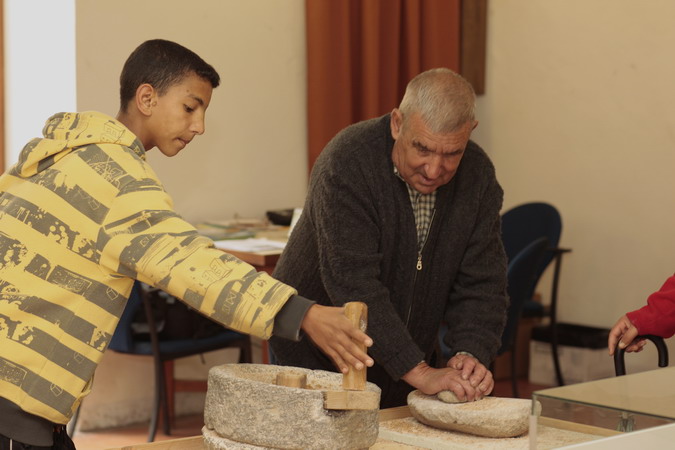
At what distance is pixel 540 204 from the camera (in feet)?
14.9

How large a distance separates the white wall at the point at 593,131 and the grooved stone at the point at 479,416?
10.2 feet

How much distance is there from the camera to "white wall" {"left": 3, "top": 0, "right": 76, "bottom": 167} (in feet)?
12.9

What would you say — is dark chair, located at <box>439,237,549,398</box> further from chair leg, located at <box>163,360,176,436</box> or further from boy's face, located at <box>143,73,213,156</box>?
boy's face, located at <box>143,73,213,156</box>

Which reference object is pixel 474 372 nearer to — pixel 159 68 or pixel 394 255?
pixel 394 255

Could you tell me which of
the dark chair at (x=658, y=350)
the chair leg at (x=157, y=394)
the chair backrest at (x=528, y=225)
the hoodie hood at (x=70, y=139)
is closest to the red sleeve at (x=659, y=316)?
the dark chair at (x=658, y=350)

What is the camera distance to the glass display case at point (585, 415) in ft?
3.85

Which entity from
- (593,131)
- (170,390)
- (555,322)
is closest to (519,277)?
(555,322)

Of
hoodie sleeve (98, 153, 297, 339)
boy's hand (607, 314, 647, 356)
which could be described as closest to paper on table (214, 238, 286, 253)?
boy's hand (607, 314, 647, 356)

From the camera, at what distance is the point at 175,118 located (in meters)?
1.61

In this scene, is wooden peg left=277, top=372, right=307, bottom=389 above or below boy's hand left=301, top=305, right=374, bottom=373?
below

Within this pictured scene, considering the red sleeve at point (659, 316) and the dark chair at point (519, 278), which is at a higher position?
the red sleeve at point (659, 316)

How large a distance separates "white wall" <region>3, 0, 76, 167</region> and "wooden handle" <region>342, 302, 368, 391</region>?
9.21 feet

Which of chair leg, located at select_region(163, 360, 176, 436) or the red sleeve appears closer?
the red sleeve

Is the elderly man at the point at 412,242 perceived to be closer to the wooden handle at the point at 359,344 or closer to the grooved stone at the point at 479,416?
the grooved stone at the point at 479,416
